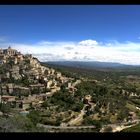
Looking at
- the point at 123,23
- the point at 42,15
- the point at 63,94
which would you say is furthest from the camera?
the point at 63,94

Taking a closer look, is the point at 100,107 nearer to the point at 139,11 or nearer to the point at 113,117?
the point at 113,117

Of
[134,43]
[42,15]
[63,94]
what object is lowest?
[63,94]

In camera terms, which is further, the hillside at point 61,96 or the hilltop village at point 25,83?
the hilltop village at point 25,83

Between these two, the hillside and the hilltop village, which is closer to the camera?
the hillside

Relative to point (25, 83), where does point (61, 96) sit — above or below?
below
